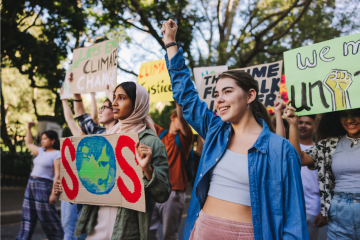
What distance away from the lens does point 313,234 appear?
3.29 metres

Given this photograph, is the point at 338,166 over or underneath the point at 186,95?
underneath

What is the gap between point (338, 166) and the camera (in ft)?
8.59

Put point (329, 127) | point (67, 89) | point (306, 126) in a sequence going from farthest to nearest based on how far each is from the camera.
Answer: point (67, 89), point (306, 126), point (329, 127)

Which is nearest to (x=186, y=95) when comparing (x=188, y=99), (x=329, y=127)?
(x=188, y=99)

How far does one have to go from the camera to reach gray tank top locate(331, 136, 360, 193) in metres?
2.49

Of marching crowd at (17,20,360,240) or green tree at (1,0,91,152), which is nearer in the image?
marching crowd at (17,20,360,240)

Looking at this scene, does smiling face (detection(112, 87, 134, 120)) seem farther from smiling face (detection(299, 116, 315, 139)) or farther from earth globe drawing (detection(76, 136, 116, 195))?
smiling face (detection(299, 116, 315, 139))

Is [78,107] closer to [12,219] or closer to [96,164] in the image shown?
[96,164]

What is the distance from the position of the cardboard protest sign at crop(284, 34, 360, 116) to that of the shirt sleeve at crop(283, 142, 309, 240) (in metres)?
1.26

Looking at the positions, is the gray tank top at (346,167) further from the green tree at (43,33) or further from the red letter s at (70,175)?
the green tree at (43,33)

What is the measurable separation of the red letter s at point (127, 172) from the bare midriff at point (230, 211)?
1.72 feet

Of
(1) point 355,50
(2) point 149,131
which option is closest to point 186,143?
(2) point 149,131

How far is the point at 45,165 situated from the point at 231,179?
3731 millimetres

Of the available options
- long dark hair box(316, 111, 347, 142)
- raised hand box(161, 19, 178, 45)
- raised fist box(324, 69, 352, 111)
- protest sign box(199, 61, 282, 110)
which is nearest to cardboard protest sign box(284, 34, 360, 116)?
raised fist box(324, 69, 352, 111)
